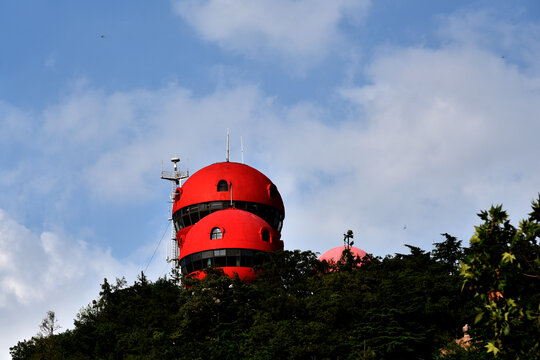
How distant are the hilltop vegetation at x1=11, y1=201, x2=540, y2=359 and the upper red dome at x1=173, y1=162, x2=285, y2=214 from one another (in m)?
8.88

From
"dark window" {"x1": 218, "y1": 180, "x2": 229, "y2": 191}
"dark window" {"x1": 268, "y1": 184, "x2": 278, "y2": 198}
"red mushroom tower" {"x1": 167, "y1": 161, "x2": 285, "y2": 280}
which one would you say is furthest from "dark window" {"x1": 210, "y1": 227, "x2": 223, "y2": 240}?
"dark window" {"x1": 268, "y1": 184, "x2": 278, "y2": 198}

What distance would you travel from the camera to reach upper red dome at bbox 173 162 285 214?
7131cm

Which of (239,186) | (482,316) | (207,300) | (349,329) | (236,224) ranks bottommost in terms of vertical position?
(482,316)

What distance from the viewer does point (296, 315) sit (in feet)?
175

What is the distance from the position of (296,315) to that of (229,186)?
68.1 ft

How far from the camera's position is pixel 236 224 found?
65500 millimetres

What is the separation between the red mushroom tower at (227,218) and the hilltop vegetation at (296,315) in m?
2.41

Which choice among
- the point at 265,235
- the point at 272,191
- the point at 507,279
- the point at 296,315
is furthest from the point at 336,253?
the point at 507,279

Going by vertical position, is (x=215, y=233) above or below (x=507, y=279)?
above

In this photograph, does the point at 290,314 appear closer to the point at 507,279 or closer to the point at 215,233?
the point at 215,233

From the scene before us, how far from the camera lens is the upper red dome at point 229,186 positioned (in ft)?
234

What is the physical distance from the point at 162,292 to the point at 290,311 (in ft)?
41.5

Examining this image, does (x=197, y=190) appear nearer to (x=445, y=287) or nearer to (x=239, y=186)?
(x=239, y=186)

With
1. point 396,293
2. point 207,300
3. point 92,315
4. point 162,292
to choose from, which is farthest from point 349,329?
point 92,315
